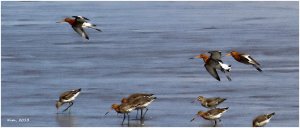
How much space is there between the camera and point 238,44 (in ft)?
56.7

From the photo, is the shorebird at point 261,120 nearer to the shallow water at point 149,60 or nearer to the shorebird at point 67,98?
the shallow water at point 149,60

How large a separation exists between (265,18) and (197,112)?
10.0 metres

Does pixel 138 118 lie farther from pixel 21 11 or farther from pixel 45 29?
pixel 21 11

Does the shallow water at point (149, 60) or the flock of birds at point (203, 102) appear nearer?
the flock of birds at point (203, 102)

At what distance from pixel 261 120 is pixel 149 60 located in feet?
16.6

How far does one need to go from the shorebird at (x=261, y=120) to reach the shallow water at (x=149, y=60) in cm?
16

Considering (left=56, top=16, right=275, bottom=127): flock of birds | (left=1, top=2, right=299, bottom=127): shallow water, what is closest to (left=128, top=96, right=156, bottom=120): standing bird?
(left=56, top=16, right=275, bottom=127): flock of birds

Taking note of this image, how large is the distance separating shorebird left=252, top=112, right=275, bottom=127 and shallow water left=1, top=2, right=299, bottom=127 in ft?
0.53

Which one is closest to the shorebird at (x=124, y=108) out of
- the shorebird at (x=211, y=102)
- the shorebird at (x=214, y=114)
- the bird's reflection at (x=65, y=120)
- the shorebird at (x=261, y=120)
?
the bird's reflection at (x=65, y=120)

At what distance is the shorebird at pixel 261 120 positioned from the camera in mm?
10477

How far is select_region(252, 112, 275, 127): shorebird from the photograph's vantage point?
412 inches

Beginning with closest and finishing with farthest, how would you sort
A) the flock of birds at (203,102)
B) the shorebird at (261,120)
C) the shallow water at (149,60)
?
the shorebird at (261,120) → the flock of birds at (203,102) → the shallow water at (149,60)

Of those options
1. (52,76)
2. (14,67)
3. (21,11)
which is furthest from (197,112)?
(21,11)

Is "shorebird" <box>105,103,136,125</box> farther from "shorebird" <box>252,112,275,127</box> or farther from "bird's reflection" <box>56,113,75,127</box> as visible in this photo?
"shorebird" <box>252,112,275,127</box>
